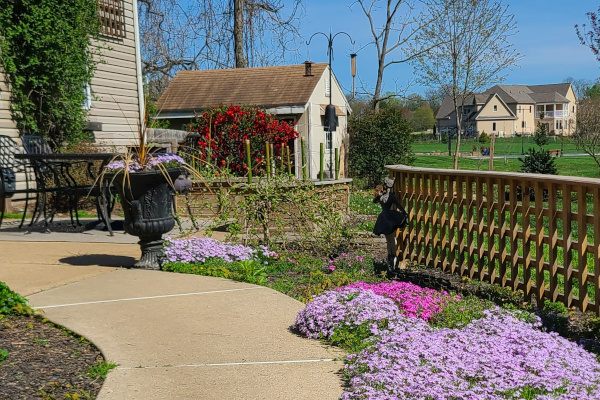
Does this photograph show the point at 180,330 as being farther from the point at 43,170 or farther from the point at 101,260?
the point at 43,170

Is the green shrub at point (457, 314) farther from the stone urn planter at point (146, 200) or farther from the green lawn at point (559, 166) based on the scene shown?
the green lawn at point (559, 166)

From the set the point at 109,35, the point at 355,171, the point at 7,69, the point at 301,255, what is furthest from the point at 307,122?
the point at 301,255

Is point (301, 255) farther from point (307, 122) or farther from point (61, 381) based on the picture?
point (307, 122)

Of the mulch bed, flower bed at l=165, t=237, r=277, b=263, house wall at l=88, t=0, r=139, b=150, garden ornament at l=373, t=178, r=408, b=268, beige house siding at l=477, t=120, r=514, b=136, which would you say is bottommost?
the mulch bed

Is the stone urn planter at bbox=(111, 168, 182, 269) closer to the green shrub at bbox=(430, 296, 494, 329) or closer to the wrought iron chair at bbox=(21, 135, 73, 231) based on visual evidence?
the wrought iron chair at bbox=(21, 135, 73, 231)

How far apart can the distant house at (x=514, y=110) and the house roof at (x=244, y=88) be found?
166 feet

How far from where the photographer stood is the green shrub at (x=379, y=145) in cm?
2381

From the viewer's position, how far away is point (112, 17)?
16312 mm

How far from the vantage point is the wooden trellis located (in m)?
5.14

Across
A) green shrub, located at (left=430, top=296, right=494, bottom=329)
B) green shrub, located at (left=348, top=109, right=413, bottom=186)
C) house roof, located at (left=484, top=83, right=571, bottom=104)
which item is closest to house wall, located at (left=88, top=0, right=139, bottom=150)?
green shrub, located at (left=348, top=109, right=413, bottom=186)

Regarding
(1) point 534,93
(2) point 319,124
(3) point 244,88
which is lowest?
(2) point 319,124

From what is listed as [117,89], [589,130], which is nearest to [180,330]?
[117,89]

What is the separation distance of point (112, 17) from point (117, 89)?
181cm

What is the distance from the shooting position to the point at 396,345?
379cm
